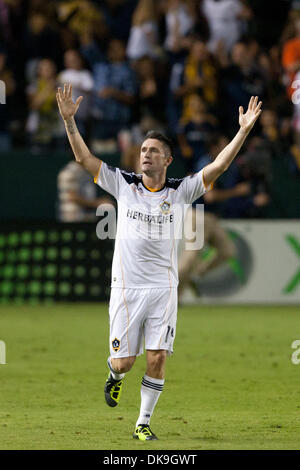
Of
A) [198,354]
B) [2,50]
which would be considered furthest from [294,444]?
[2,50]

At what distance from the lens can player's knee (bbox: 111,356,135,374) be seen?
720 cm

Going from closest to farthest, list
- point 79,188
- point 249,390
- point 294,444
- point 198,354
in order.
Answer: point 294,444, point 249,390, point 198,354, point 79,188

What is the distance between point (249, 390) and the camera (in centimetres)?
934

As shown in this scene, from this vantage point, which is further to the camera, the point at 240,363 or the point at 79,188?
the point at 79,188

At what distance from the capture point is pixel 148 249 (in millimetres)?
7227

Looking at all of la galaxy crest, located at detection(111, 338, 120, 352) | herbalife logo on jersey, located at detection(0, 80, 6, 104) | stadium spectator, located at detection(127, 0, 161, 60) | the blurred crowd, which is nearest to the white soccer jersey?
la galaxy crest, located at detection(111, 338, 120, 352)

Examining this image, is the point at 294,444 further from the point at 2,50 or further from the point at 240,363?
the point at 2,50

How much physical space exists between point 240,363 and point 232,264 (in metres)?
6.22

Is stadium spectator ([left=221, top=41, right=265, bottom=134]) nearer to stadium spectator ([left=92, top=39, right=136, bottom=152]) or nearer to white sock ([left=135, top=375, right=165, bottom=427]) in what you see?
stadium spectator ([left=92, top=39, right=136, bottom=152])

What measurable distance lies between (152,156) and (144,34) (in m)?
12.2

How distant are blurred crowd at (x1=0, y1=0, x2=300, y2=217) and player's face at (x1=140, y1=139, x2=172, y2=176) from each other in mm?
9217

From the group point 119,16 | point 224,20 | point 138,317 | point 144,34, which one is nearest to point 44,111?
point 144,34

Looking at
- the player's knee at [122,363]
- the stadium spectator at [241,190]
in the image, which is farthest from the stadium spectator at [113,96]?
the player's knee at [122,363]

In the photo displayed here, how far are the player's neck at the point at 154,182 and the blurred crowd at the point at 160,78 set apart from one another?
9.13m
